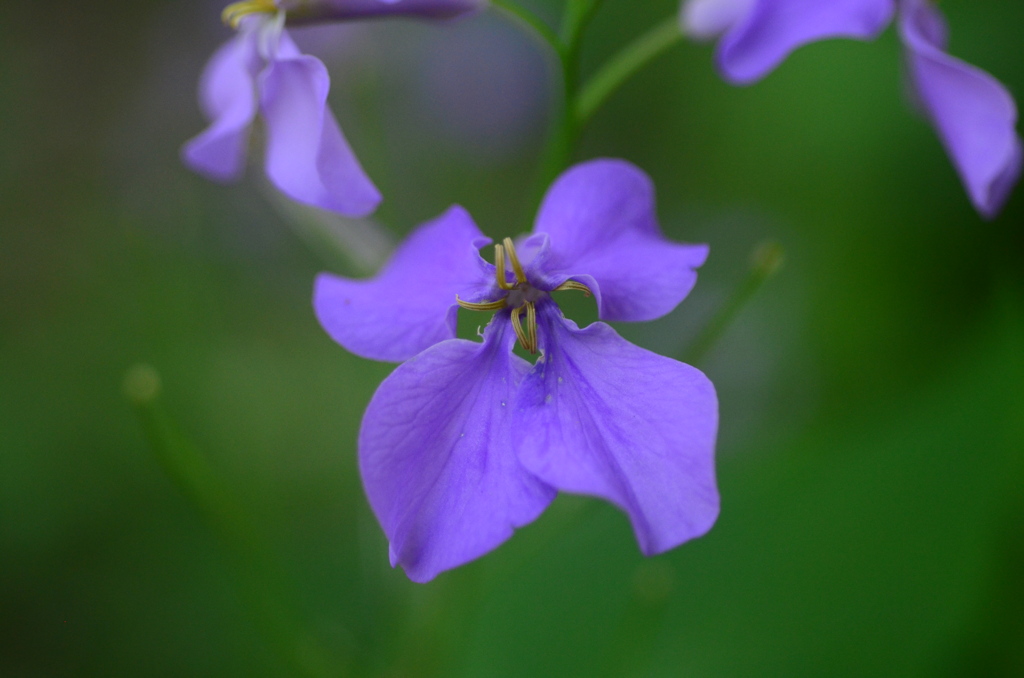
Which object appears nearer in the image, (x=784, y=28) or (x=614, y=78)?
(x=784, y=28)

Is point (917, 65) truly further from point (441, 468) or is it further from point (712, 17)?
point (441, 468)

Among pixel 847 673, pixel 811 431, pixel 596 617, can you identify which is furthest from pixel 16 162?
pixel 847 673

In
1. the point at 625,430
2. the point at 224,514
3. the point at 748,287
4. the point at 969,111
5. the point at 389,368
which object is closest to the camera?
the point at 625,430

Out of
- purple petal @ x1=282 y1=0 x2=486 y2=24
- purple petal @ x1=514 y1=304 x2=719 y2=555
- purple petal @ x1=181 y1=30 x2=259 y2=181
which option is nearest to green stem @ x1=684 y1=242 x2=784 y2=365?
purple petal @ x1=514 y1=304 x2=719 y2=555

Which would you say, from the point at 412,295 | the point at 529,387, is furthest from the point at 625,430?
the point at 412,295

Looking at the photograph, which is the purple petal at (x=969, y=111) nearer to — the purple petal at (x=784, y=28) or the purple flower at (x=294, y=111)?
the purple petal at (x=784, y=28)

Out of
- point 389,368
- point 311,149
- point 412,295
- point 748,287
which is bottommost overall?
point 389,368
